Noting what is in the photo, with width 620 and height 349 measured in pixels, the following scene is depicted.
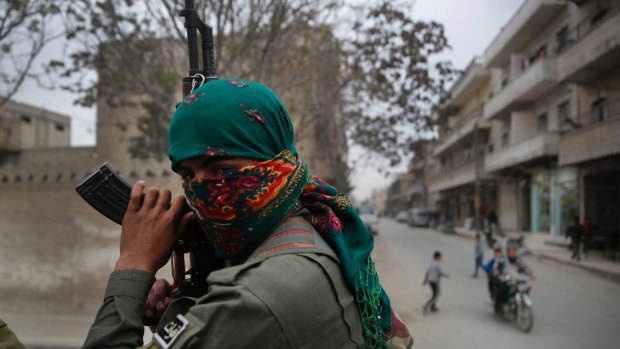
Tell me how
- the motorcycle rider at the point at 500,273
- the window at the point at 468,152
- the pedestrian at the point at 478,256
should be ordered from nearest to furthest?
the motorcycle rider at the point at 500,273, the pedestrian at the point at 478,256, the window at the point at 468,152

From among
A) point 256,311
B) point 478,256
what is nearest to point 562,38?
point 478,256

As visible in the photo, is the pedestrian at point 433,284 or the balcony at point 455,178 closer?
the pedestrian at point 433,284

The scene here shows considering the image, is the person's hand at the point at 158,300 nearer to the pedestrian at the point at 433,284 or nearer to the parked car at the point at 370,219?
the pedestrian at the point at 433,284

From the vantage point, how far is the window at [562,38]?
16922mm

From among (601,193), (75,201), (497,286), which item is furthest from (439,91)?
(601,193)

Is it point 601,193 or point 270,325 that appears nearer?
point 270,325

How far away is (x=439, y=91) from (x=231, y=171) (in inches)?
325

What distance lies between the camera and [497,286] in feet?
23.9

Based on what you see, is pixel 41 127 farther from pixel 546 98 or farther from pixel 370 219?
pixel 546 98

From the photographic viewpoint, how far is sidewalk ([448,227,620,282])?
35.5 ft

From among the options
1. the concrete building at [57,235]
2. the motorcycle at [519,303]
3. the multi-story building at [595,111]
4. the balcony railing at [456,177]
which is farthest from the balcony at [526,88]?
the concrete building at [57,235]

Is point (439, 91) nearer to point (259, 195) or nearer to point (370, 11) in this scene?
point (370, 11)

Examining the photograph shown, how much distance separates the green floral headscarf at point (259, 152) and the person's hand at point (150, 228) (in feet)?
0.34

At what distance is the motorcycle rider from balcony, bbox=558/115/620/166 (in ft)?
20.8
